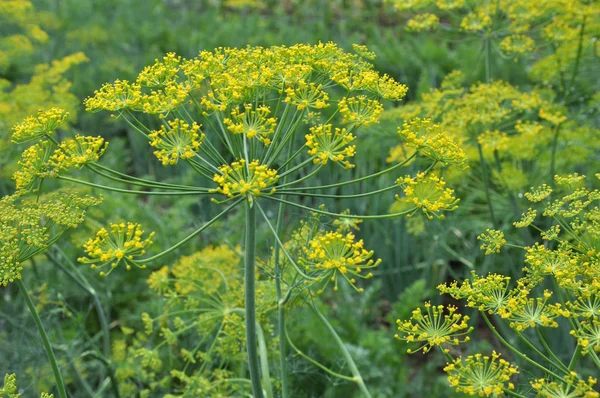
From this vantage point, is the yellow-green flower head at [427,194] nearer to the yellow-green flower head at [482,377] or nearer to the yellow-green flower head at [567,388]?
the yellow-green flower head at [482,377]

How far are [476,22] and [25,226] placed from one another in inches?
116

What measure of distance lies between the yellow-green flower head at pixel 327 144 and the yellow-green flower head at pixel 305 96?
112 mm

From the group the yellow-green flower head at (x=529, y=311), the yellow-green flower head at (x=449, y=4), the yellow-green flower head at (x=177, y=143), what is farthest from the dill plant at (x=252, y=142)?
the yellow-green flower head at (x=449, y=4)

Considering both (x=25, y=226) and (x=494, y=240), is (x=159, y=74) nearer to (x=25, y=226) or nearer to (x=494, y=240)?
(x=25, y=226)

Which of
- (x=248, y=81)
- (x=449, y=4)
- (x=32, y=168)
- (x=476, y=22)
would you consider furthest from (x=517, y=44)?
(x=32, y=168)

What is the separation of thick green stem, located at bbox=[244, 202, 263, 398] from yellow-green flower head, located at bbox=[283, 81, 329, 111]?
41cm

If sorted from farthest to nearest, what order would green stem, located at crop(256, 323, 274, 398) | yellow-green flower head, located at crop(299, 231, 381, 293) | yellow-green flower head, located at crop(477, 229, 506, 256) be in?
green stem, located at crop(256, 323, 274, 398) < yellow-green flower head, located at crop(477, 229, 506, 256) < yellow-green flower head, located at crop(299, 231, 381, 293)

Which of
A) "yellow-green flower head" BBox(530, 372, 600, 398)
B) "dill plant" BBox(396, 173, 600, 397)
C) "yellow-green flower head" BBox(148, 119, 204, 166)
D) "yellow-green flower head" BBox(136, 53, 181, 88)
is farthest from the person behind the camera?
"yellow-green flower head" BBox(136, 53, 181, 88)

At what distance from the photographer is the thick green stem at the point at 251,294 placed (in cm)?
232

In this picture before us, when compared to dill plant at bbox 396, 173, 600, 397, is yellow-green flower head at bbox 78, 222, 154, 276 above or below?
above

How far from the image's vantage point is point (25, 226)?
8.42 ft

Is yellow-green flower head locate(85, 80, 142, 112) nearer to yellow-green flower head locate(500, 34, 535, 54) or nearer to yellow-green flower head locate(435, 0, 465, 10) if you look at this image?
yellow-green flower head locate(435, 0, 465, 10)

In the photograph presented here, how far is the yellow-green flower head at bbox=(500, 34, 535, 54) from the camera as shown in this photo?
3.99 m

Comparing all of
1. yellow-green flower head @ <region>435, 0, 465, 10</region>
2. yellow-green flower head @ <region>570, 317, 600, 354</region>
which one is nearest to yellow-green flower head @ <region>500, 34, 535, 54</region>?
yellow-green flower head @ <region>435, 0, 465, 10</region>
